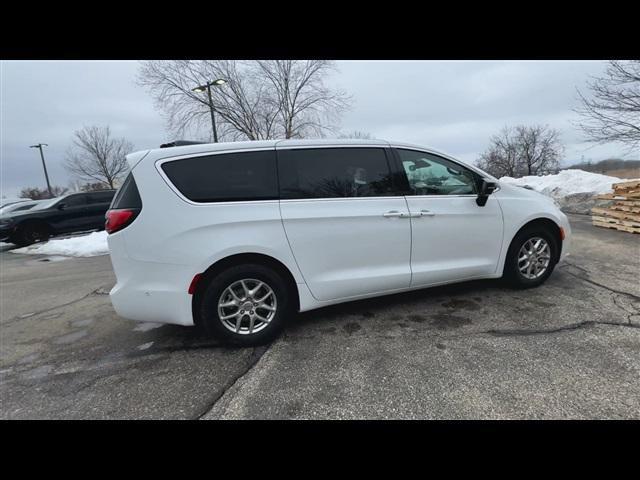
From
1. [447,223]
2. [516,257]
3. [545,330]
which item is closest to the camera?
[545,330]

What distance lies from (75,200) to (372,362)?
42.4 feet

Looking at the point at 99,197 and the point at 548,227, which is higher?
the point at 99,197

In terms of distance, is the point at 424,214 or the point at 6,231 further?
the point at 6,231

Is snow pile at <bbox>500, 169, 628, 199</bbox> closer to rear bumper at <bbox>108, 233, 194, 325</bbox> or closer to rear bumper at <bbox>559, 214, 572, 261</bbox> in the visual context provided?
rear bumper at <bbox>559, 214, 572, 261</bbox>

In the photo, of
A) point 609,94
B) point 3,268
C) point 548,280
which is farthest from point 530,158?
point 3,268

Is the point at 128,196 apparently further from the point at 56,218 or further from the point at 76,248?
the point at 56,218

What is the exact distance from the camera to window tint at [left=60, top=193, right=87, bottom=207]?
11070 millimetres

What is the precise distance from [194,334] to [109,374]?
2.46 feet

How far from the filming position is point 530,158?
33.2m

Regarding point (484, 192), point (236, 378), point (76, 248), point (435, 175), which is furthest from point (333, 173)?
point (76, 248)

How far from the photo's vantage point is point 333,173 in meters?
3.04

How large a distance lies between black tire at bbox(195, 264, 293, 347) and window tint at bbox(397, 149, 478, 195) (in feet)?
5.53
